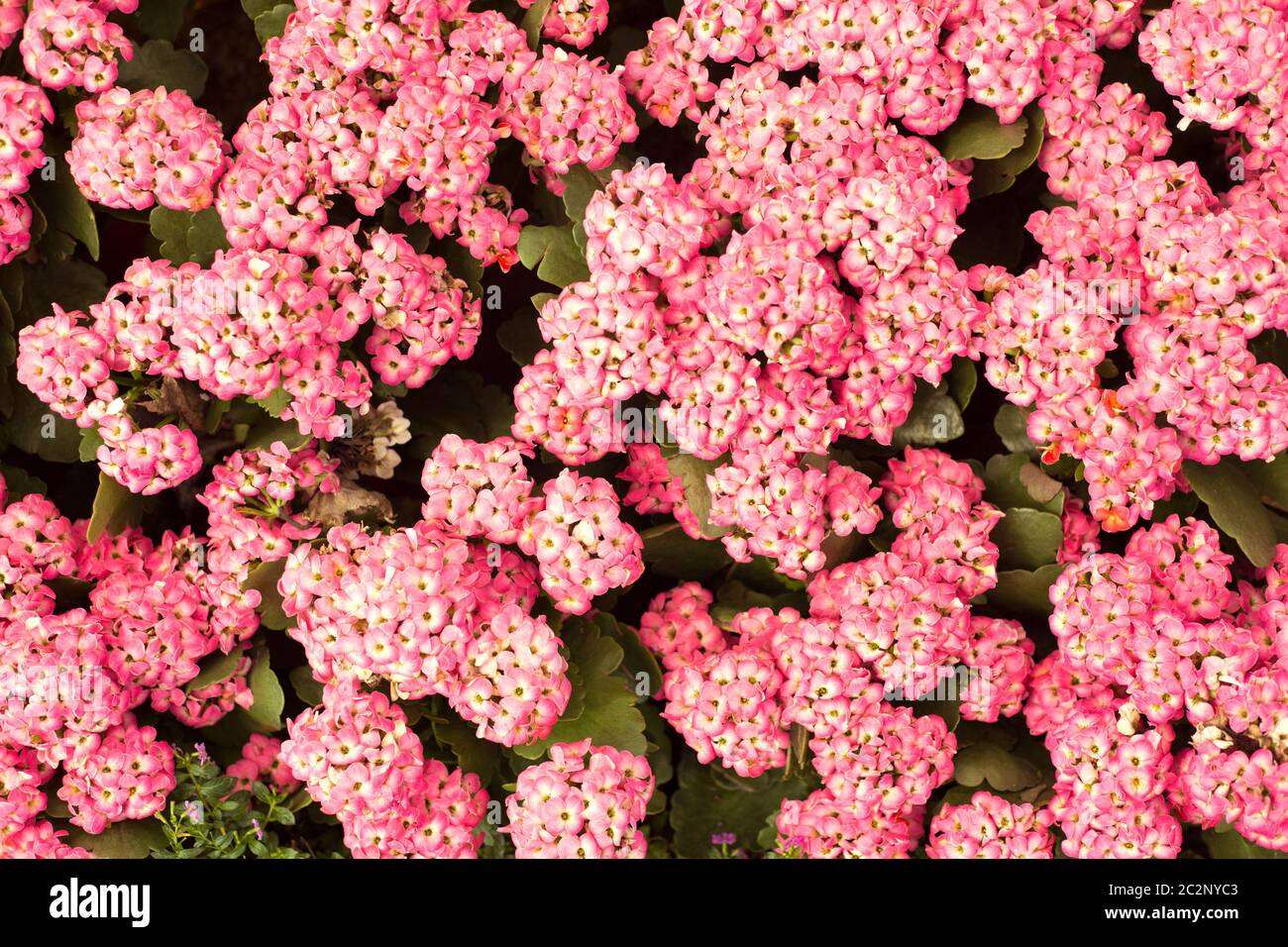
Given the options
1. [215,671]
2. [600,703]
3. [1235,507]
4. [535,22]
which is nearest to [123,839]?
[215,671]

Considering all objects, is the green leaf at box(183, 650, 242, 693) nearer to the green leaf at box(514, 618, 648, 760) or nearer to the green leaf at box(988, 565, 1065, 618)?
the green leaf at box(514, 618, 648, 760)

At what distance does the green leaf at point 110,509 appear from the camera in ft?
7.57

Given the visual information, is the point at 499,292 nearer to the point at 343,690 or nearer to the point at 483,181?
the point at 483,181

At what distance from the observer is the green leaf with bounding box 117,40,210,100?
8.02 feet

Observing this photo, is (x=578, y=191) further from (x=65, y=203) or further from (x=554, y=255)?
(x=65, y=203)

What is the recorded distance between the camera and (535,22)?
7.64ft

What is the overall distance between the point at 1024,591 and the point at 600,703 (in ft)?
2.99

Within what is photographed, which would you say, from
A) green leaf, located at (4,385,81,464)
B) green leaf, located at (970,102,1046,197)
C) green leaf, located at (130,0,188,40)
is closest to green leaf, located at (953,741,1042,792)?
green leaf, located at (970,102,1046,197)

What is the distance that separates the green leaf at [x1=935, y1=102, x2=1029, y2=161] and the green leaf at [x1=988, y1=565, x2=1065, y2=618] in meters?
0.84

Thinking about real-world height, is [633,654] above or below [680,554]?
below

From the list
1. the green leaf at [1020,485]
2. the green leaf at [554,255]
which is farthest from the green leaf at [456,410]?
the green leaf at [1020,485]

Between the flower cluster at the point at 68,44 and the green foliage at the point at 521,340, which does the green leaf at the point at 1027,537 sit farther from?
the flower cluster at the point at 68,44
